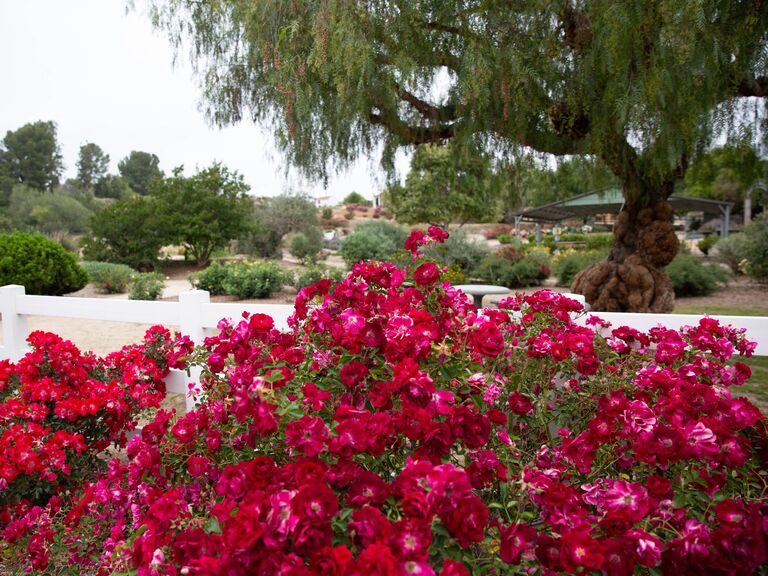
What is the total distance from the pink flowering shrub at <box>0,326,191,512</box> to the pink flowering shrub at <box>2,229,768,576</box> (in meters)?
0.31

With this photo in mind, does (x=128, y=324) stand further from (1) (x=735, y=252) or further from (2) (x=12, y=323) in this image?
(1) (x=735, y=252)

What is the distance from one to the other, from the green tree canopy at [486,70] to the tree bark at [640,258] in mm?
1697

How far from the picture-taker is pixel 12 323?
426cm

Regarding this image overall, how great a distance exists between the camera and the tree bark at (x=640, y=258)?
758cm

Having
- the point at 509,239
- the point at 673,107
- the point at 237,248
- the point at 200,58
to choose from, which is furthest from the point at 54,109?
the point at 673,107

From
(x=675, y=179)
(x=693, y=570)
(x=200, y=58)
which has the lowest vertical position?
(x=693, y=570)

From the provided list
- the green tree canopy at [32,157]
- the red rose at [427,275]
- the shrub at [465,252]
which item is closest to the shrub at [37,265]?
the shrub at [465,252]

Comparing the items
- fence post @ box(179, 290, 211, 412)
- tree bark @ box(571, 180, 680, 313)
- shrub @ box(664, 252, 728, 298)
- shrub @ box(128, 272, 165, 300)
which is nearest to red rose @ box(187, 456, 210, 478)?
fence post @ box(179, 290, 211, 412)

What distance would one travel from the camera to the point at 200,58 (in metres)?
6.17

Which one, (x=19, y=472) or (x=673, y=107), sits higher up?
(x=673, y=107)

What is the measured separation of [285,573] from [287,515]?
0.10 m

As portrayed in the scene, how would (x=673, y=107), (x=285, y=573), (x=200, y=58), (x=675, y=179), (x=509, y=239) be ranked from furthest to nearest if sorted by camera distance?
(x=509, y=239) < (x=675, y=179) < (x=200, y=58) < (x=673, y=107) < (x=285, y=573)

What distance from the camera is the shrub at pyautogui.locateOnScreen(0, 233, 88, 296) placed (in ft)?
41.9

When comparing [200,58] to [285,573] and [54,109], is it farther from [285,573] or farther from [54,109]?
[54,109]
